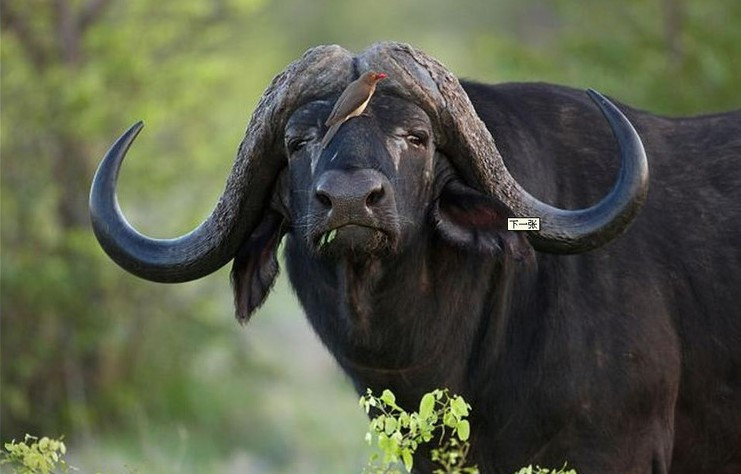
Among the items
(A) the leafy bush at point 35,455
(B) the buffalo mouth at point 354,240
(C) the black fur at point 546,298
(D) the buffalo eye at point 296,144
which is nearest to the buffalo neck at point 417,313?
(C) the black fur at point 546,298

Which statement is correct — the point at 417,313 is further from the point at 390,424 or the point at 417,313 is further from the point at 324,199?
the point at 390,424

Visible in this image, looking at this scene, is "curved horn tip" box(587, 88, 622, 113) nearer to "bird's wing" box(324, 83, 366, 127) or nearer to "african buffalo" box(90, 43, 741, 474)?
"african buffalo" box(90, 43, 741, 474)

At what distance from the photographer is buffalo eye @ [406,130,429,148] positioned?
22.9 ft

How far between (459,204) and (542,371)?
0.74 m

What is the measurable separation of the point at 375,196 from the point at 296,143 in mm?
556

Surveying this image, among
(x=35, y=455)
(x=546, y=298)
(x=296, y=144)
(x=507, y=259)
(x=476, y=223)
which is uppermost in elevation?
(x=296, y=144)

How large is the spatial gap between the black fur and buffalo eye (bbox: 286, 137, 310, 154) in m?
0.02

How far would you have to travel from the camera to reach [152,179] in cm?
1491

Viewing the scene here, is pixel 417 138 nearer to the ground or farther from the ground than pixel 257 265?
farther from the ground

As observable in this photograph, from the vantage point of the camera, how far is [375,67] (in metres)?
7.09

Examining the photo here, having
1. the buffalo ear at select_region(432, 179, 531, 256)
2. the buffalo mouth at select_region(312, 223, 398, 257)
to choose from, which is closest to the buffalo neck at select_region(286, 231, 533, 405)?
the buffalo ear at select_region(432, 179, 531, 256)

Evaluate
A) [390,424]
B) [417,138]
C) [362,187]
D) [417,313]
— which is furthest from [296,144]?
[390,424]

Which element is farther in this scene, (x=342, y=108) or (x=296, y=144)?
(x=296, y=144)

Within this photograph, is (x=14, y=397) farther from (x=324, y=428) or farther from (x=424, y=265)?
(x=424, y=265)
